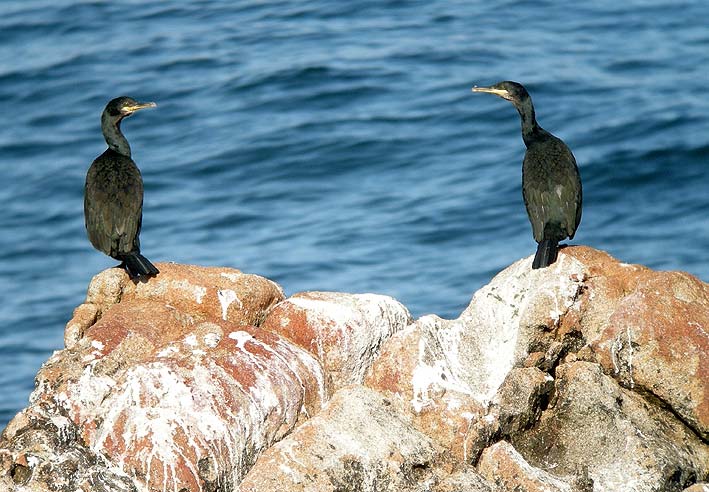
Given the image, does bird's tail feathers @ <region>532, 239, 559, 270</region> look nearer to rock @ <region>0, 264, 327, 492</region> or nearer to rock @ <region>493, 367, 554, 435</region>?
rock @ <region>493, 367, 554, 435</region>

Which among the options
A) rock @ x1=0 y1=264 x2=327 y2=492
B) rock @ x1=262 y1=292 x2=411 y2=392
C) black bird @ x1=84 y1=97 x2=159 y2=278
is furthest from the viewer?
black bird @ x1=84 y1=97 x2=159 y2=278

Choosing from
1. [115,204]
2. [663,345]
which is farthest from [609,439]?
[115,204]

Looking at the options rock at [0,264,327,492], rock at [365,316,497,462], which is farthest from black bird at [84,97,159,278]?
rock at [365,316,497,462]

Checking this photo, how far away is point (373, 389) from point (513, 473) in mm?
956

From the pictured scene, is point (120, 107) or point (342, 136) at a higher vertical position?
point (120, 107)

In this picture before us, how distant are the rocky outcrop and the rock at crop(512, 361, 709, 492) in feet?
0.04

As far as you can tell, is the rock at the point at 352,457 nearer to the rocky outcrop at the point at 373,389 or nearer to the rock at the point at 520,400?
the rocky outcrop at the point at 373,389

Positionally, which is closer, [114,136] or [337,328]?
[337,328]

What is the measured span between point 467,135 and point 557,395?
15757 mm

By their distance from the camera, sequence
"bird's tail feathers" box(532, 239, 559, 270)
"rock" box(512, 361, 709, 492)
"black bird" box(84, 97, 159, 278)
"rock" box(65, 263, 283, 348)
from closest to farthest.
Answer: "rock" box(512, 361, 709, 492) → "rock" box(65, 263, 283, 348) → "bird's tail feathers" box(532, 239, 559, 270) → "black bird" box(84, 97, 159, 278)

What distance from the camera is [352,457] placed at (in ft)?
21.1

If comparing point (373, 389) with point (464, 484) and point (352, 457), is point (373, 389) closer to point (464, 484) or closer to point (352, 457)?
point (352, 457)

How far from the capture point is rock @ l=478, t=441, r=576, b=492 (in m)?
6.56

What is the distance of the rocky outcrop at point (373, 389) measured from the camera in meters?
6.50
